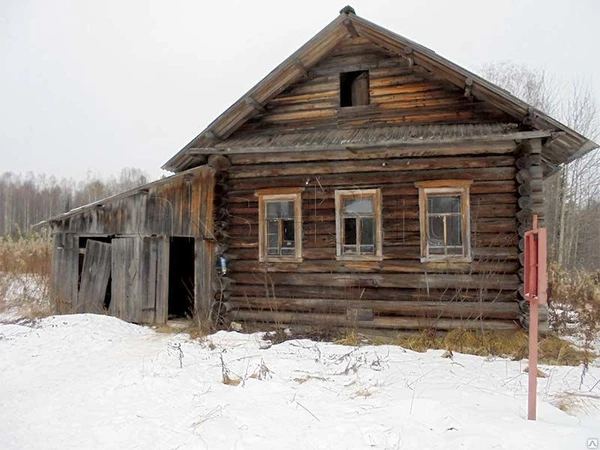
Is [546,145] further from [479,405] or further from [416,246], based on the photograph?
[479,405]

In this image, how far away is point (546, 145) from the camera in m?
8.77

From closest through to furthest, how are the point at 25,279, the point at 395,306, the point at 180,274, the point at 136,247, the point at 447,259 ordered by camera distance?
the point at 447,259
the point at 395,306
the point at 136,247
the point at 180,274
the point at 25,279

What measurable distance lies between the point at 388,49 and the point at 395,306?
5770 mm

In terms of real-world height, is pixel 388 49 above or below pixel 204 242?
above

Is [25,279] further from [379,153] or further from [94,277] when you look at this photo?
[379,153]

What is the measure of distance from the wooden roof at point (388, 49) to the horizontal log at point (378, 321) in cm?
377

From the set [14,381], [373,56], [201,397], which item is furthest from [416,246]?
[14,381]

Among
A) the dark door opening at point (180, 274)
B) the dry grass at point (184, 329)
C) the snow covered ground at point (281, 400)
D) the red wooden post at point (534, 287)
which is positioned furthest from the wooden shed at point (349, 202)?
the red wooden post at point (534, 287)

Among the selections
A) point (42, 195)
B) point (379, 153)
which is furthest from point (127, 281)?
point (42, 195)

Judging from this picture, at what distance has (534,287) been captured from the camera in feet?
14.1

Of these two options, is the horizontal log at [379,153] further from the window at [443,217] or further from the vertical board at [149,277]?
A: the vertical board at [149,277]

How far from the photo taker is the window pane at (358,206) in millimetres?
9500

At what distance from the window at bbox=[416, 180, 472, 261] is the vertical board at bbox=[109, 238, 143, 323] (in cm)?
688

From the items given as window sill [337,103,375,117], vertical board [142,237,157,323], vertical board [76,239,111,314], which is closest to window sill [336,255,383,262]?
window sill [337,103,375,117]
